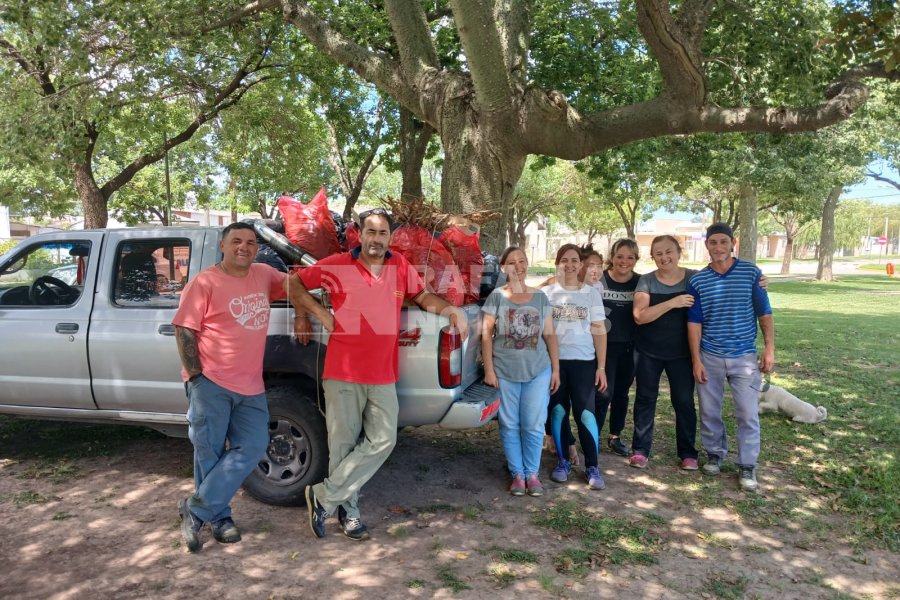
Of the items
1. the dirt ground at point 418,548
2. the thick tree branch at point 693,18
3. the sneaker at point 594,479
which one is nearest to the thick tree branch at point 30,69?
the dirt ground at point 418,548

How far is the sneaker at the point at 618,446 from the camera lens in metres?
5.70

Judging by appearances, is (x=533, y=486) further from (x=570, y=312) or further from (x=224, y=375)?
(x=224, y=375)

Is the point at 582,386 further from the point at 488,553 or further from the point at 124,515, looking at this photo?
the point at 124,515

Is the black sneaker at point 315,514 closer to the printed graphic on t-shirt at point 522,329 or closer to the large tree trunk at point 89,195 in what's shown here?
the printed graphic on t-shirt at point 522,329

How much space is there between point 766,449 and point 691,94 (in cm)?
354

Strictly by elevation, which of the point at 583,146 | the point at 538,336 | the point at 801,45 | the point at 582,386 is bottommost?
the point at 582,386

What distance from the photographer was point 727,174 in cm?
2014

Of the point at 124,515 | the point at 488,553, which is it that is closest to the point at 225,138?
the point at 124,515

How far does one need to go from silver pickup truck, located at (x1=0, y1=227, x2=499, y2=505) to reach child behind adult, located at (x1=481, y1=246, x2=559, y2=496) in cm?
13

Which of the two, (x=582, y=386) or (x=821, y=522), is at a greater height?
(x=582, y=386)

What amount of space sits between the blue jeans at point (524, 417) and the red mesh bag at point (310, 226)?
4.97 feet

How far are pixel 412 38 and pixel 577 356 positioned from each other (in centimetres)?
453

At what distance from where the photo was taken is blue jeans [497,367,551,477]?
465 centimetres

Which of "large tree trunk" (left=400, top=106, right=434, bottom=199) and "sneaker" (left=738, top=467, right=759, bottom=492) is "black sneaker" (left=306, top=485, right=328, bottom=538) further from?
"large tree trunk" (left=400, top=106, right=434, bottom=199)
